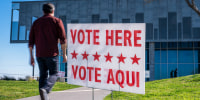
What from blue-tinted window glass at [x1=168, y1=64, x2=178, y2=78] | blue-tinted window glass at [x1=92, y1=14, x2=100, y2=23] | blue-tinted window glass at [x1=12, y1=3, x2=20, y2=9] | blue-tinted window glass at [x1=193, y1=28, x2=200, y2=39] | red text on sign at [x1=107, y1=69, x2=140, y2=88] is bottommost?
blue-tinted window glass at [x1=168, y1=64, x2=178, y2=78]

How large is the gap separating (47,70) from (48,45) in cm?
41

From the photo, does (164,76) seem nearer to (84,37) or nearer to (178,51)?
(178,51)

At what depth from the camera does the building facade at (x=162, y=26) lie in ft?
131

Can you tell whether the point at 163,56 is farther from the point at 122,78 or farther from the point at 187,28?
the point at 122,78

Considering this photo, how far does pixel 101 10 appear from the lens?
1682 inches

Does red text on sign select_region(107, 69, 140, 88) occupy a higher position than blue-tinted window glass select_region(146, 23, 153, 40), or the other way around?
blue-tinted window glass select_region(146, 23, 153, 40)

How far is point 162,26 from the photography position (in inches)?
1592

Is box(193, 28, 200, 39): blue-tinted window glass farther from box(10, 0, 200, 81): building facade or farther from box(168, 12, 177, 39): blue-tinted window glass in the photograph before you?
box(168, 12, 177, 39): blue-tinted window glass

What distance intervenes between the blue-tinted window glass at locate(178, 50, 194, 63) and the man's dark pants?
38.3 m

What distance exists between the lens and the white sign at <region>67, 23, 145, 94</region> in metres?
5.25

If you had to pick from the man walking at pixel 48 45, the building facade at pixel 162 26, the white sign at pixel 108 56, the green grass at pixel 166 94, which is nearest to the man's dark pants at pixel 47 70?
the man walking at pixel 48 45

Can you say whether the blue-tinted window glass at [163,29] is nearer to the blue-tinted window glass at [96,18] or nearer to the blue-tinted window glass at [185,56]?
the blue-tinted window glass at [185,56]

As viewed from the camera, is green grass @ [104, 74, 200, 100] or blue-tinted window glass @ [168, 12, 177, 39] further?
blue-tinted window glass @ [168, 12, 177, 39]

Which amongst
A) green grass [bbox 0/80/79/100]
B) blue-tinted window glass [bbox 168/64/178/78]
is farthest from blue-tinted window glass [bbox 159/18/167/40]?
green grass [bbox 0/80/79/100]
